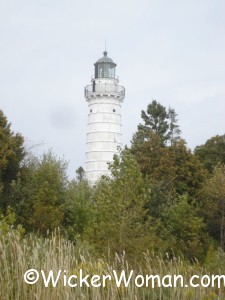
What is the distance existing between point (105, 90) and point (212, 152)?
43.7ft

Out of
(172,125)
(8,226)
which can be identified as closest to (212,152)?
(172,125)

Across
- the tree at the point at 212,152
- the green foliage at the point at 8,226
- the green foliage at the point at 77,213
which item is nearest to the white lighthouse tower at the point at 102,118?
the tree at the point at 212,152

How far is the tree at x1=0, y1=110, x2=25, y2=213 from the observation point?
2858 cm

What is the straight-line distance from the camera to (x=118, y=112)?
168ft

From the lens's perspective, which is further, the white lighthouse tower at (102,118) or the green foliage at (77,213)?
the white lighthouse tower at (102,118)

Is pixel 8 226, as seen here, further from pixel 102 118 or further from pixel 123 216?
pixel 102 118

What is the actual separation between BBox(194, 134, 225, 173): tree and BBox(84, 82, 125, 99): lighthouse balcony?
1117 centimetres

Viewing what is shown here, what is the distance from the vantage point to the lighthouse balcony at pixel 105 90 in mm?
51000

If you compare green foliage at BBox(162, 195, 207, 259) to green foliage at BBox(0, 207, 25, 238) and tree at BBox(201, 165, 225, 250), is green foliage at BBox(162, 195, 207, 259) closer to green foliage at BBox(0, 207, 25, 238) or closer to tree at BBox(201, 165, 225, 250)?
tree at BBox(201, 165, 225, 250)

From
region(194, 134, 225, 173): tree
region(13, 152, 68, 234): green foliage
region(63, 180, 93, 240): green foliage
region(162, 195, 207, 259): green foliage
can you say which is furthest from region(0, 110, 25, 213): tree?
region(194, 134, 225, 173): tree

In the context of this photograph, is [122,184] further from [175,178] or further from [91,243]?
[175,178]

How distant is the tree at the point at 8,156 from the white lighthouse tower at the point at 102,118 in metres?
17.2

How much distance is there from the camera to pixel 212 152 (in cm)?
4294

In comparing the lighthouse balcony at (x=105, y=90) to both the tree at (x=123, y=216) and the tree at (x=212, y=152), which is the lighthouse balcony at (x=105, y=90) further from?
the tree at (x=123, y=216)
